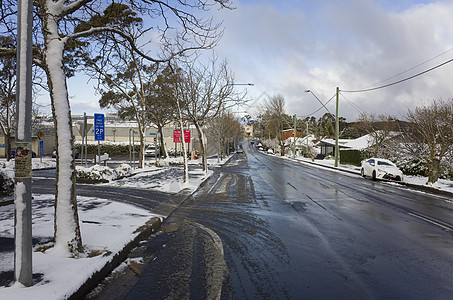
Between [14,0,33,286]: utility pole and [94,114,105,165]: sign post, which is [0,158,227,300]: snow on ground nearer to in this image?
[14,0,33,286]: utility pole

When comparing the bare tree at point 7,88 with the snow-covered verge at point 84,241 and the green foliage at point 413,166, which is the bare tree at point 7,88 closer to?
the snow-covered verge at point 84,241

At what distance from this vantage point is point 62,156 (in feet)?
17.0

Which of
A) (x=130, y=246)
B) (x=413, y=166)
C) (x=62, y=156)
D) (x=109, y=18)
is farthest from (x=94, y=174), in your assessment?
(x=413, y=166)

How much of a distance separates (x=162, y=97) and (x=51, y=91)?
917 inches

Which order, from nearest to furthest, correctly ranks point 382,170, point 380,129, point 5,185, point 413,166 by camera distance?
point 5,185 < point 382,170 < point 413,166 < point 380,129

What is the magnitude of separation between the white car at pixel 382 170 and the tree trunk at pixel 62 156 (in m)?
19.6

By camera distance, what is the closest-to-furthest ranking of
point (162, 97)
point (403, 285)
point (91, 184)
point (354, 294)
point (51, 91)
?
1. point (354, 294)
2. point (403, 285)
3. point (51, 91)
4. point (91, 184)
5. point (162, 97)

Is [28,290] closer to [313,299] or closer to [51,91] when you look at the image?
[51,91]

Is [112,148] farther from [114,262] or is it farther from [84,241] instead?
[114,262]

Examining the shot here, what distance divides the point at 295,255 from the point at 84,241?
12.2ft

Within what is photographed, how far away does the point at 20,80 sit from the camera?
4121 millimetres

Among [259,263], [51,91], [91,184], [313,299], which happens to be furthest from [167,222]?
[91,184]

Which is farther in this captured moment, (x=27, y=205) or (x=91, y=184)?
(x=91, y=184)

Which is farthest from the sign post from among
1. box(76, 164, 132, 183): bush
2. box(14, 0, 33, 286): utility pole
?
box(14, 0, 33, 286): utility pole
